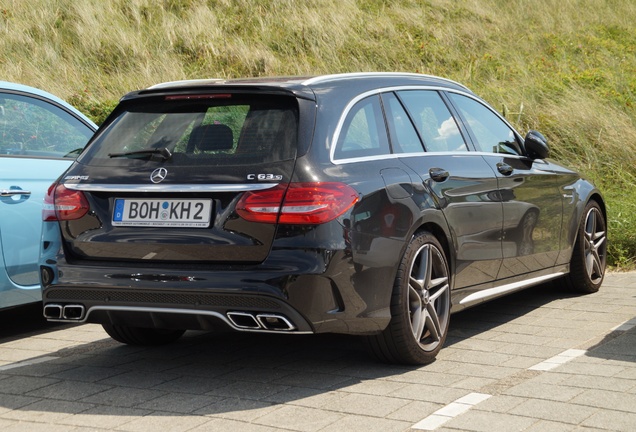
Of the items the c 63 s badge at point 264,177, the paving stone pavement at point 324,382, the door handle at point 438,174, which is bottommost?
the paving stone pavement at point 324,382

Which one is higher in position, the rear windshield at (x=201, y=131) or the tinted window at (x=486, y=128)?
the rear windshield at (x=201, y=131)

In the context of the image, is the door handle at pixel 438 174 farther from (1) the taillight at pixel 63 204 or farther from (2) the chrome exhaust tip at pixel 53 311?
(2) the chrome exhaust tip at pixel 53 311

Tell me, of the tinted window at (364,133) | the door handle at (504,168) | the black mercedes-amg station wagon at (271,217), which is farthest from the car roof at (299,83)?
the door handle at (504,168)

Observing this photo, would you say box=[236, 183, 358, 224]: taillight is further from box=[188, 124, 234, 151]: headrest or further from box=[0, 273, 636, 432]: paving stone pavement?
box=[0, 273, 636, 432]: paving stone pavement

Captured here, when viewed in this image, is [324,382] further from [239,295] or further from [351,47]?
[351,47]

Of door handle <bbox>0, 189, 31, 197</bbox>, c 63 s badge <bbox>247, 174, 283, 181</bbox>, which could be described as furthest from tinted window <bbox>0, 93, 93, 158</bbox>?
c 63 s badge <bbox>247, 174, 283, 181</bbox>

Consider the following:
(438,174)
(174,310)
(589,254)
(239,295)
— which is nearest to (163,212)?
(174,310)

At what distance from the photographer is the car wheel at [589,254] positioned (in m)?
7.55

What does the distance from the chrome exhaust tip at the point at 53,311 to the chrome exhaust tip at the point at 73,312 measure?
3 centimetres

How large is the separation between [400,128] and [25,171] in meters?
2.57

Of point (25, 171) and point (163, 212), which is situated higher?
point (25, 171)

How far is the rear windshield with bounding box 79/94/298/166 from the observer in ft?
15.8

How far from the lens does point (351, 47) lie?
2069 cm

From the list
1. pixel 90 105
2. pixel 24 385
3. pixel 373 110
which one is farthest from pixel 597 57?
pixel 24 385
